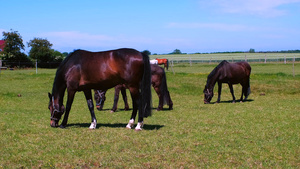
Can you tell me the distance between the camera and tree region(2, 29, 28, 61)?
194ft

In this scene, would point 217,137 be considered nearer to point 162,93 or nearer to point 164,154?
point 164,154

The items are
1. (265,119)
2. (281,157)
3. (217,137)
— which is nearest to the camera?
(281,157)

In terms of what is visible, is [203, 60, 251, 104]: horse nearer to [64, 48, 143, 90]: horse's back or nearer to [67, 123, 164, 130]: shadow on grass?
[67, 123, 164, 130]: shadow on grass

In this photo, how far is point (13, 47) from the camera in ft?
201

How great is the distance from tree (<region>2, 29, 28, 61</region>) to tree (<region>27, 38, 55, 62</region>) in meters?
1.92

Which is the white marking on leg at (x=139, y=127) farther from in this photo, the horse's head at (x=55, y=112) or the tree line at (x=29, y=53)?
the tree line at (x=29, y=53)

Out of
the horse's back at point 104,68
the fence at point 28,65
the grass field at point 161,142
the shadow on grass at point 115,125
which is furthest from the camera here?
the fence at point 28,65

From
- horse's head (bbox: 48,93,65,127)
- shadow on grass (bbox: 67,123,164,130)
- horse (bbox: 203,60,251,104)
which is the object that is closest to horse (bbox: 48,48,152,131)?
horse's head (bbox: 48,93,65,127)

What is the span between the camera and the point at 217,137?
8.14m

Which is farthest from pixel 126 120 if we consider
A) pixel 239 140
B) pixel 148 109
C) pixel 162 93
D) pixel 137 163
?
pixel 137 163

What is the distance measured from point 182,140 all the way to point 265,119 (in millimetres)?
4378

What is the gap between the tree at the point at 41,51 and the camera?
61.7m

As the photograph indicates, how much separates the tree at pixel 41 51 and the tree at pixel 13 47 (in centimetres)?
192

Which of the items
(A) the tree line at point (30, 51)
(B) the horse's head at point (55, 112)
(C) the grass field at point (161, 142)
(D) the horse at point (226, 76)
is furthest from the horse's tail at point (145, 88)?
(A) the tree line at point (30, 51)
